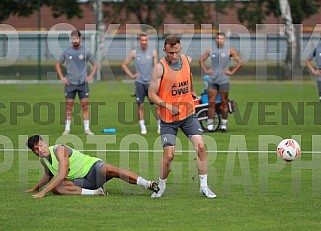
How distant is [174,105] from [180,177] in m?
2.26

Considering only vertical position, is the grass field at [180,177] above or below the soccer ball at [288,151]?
below

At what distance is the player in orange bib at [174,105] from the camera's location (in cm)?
1245

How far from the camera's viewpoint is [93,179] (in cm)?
Answer: 1270

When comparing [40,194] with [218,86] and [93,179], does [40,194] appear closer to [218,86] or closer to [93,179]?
[93,179]

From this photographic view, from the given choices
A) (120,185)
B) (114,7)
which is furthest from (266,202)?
(114,7)

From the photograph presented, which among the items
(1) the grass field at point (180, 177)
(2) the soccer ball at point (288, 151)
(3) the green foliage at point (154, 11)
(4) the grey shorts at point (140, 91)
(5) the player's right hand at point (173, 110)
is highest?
(3) the green foliage at point (154, 11)

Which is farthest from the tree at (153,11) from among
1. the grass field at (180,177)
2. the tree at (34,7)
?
the grass field at (180,177)

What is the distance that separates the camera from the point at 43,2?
152ft

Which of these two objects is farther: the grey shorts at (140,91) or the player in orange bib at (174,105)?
the grey shorts at (140,91)

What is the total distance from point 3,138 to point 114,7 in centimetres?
3460

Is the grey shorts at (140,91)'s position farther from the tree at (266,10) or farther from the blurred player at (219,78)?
the tree at (266,10)

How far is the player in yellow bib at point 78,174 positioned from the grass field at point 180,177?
0.70ft

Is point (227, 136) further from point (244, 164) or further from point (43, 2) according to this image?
point (43, 2)

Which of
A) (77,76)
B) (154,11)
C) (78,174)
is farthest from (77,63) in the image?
(154,11)
